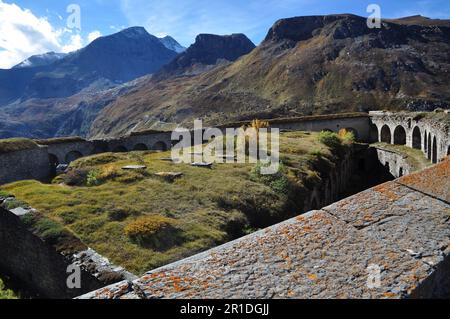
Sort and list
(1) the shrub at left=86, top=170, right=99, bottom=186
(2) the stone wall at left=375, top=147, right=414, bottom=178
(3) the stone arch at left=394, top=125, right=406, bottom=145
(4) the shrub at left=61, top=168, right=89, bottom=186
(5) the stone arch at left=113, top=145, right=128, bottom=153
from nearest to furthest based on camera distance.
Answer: (1) the shrub at left=86, top=170, right=99, bottom=186 → (4) the shrub at left=61, top=168, right=89, bottom=186 → (2) the stone wall at left=375, top=147, right=414, bottom=178 → (5) the stone arch at left=113, top=145, right=128, bottom=153 → (3) the stone arch at left=394, top=125, right=406, bottom=145

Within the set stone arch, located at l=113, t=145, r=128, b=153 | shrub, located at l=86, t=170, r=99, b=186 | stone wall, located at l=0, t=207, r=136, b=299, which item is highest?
stone arch, located at l=113, t=145, r=128, b=153

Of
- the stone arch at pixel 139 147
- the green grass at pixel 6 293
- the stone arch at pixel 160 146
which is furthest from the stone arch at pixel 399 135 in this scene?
the green grass at pixel 6 293

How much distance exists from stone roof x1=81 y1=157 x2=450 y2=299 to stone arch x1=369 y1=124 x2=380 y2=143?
55.8 m

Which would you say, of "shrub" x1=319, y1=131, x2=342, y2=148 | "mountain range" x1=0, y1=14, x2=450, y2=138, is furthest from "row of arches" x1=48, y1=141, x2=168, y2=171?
"mountain range" x1=0, y1=14, x2=450, y2=138

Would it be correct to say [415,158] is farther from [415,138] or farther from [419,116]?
[415,138]

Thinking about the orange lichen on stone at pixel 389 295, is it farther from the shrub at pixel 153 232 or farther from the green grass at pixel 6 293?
the green grass at pixel 6 293

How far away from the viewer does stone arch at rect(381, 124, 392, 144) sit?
51.9 metres

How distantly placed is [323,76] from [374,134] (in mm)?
57587

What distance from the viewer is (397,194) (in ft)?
12.8

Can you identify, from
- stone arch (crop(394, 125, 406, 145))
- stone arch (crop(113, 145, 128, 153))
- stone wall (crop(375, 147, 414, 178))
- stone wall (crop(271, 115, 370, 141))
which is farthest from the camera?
stone wall (crop(271, 115, 370, 141))

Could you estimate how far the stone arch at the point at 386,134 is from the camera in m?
51.9

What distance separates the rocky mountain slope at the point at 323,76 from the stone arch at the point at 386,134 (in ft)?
120

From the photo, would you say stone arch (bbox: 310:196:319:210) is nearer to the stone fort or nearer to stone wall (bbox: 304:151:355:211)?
stone wall (bbox: 304:151:355:211)
